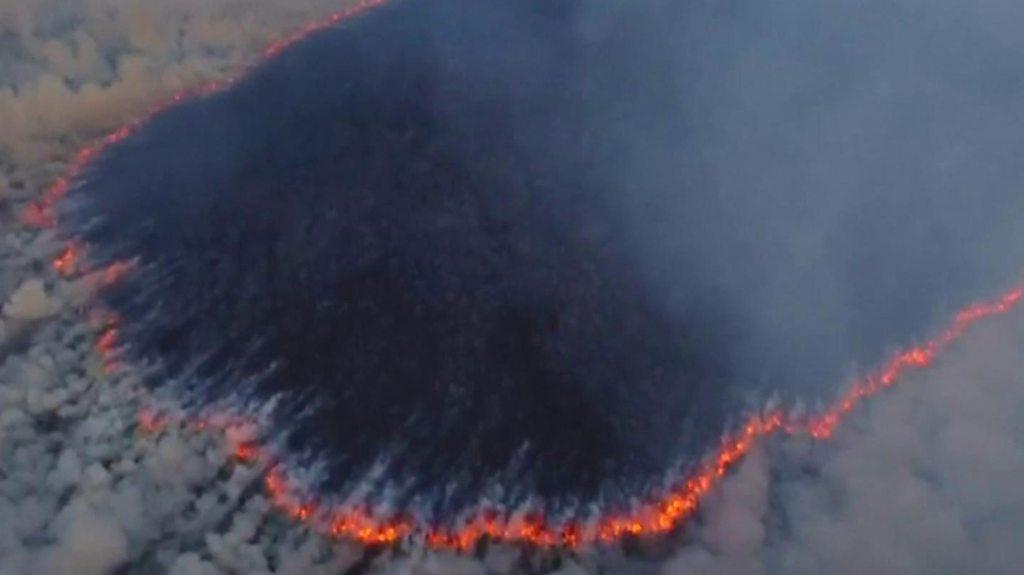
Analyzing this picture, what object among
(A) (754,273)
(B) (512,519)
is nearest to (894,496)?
(A) (754,273)

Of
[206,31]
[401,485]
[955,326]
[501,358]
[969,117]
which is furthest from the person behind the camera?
[206,31]

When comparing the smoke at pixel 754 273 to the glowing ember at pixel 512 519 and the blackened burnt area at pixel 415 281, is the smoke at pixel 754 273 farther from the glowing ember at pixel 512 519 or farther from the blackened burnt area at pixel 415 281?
the blackened burnt area at pixel 415 281

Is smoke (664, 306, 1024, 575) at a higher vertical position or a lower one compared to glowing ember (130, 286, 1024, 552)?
lower

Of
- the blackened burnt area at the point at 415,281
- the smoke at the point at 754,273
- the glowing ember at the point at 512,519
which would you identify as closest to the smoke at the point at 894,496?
the smoke at the point at 754,273

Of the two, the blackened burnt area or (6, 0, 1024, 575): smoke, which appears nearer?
(6, 0, 1024, 575): smoke

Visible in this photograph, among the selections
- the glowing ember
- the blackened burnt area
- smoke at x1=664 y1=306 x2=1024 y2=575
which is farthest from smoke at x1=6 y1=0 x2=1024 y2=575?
the blackened burnt area

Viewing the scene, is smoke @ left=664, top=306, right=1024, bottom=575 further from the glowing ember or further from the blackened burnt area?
the blackened burnt area

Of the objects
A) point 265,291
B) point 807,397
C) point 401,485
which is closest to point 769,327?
point 807,397

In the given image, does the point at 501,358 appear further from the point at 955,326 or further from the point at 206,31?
the point at 206,31
